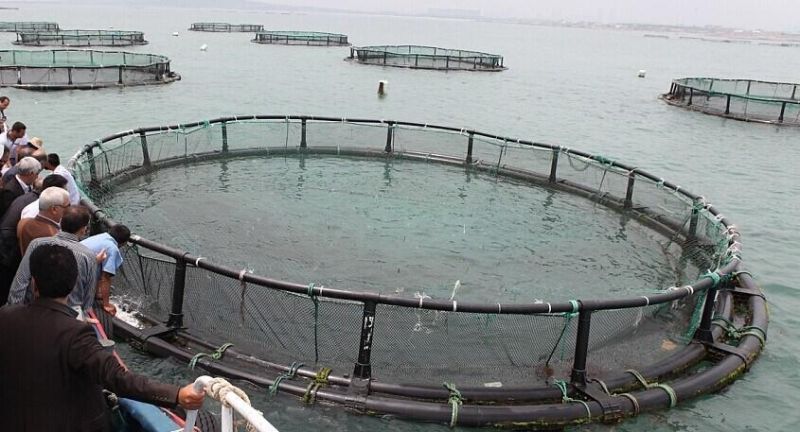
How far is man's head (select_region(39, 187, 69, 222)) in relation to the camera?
6152 millimetres

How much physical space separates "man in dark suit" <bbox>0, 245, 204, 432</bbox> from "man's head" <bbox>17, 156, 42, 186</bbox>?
16.2 feet

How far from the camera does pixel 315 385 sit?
7.69m

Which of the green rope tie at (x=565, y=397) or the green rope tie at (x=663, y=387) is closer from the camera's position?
the green rope tie at (x=565, y=397)

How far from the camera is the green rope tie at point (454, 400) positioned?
732cm

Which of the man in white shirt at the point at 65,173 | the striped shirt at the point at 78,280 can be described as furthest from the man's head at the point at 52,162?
the striped shirt at the point at 78,280

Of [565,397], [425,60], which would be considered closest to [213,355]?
[565,397]

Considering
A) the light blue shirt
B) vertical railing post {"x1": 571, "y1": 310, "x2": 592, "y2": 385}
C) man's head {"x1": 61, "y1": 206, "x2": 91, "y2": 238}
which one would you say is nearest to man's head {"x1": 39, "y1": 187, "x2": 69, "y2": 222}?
man's head {"x1": 61, "y1": 206, "x2": 91, "y2": 238}

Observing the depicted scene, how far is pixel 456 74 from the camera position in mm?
55500

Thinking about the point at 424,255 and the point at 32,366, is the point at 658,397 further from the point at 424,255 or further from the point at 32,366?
the point at 32,366

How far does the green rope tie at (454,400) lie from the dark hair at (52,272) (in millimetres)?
4792

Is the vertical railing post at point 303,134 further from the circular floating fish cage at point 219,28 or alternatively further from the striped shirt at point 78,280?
the circular floating fish cage at point 219,28

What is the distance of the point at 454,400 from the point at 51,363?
4819 millimetres

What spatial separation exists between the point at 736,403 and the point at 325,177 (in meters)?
12.3

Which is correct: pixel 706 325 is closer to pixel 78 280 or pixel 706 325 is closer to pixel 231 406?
pixel 231 406
